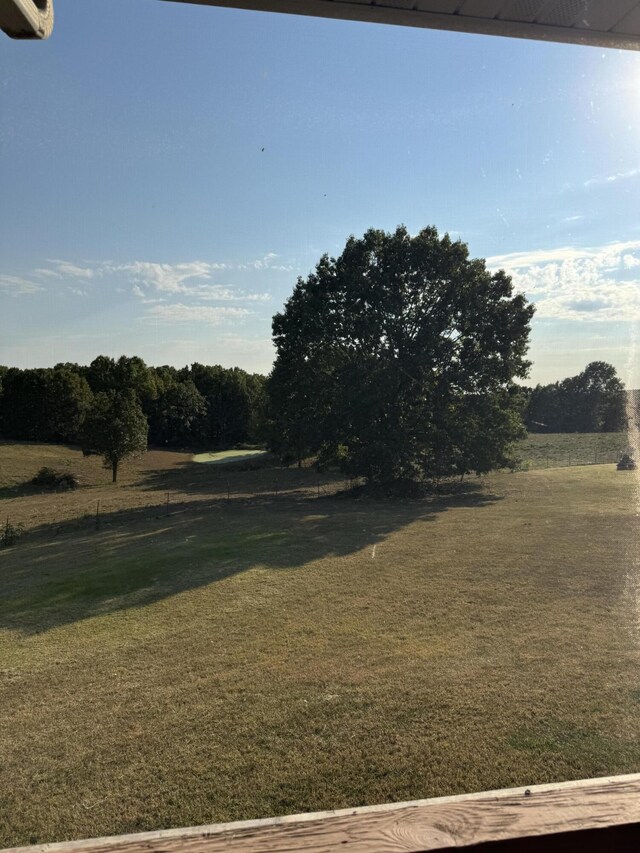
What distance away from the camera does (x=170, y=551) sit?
42.5ft

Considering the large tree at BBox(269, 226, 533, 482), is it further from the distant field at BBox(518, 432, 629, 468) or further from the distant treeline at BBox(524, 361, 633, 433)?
the distant treeline at BBox(524, 361, 633, 433)

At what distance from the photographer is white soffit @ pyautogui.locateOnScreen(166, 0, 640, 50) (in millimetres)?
1999

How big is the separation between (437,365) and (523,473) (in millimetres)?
9384

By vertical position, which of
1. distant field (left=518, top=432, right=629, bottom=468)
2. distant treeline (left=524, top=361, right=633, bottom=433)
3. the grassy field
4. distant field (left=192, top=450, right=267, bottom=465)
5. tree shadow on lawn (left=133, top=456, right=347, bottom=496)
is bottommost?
Result: tree shadow on lawn (left=133, top=456, right=347, bottom=496)

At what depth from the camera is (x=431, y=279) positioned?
22.8 m

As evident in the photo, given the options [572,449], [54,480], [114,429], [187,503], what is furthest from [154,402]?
[572,449]

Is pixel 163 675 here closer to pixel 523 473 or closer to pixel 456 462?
pixel 456 462

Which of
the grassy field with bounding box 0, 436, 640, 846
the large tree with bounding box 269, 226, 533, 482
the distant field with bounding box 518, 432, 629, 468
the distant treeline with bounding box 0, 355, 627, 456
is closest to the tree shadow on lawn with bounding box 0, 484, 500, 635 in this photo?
the grassy field with bounding box 0, 436, 640, 846

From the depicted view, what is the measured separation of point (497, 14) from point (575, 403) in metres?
50.1

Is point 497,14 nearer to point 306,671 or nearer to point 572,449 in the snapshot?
point 306,671

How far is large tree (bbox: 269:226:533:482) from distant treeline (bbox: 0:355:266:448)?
13026mm

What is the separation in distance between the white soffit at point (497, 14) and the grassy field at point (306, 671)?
4681mm

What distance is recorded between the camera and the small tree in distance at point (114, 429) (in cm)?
3328

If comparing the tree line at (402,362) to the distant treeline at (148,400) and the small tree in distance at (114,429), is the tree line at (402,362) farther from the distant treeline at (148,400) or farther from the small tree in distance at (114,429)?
the small tree in distance at (114,429)
